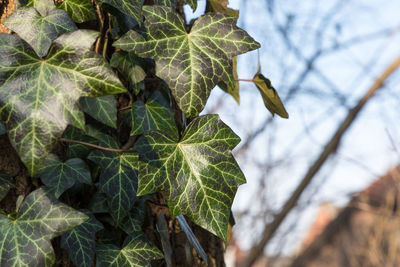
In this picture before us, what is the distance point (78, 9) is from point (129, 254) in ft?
1.78

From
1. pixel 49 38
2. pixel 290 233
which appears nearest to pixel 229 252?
pixel 290 233

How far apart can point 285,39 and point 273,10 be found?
0.27 metres

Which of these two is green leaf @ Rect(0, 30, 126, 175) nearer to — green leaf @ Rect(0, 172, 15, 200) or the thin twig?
green leaf @ Rect(0, 172, 15, 200)

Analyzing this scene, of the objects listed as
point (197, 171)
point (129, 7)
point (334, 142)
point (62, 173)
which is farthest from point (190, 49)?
point (334, 142)

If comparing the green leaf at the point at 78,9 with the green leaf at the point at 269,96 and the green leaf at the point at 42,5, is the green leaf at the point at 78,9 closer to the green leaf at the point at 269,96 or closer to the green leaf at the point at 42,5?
the green leaf at the point at 42,5

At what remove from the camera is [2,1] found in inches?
33.9

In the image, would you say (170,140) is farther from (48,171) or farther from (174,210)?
(48,171)

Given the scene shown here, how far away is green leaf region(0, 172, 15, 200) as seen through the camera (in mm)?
762

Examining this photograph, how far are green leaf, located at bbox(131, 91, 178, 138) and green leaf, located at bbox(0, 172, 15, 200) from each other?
27 cm

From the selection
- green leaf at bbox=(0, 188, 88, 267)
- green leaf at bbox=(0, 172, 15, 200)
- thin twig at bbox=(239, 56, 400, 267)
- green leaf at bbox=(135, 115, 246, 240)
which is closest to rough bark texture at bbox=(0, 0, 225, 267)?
green leaf at bbox=(0, 172, 15, 200)

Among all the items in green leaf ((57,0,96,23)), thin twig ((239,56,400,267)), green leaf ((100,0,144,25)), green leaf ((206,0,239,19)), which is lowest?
thin twig ((239,56,400,267))

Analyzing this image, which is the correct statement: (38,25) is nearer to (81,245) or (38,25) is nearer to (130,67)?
(130,67)

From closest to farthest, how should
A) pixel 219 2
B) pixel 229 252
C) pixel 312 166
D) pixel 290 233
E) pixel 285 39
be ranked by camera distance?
pixel 219 2 < pixel 312 166 < pixel 285 39 < pixel 290 233 < pixel 229 252

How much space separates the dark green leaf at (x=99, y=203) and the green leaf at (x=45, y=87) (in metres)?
0.28
